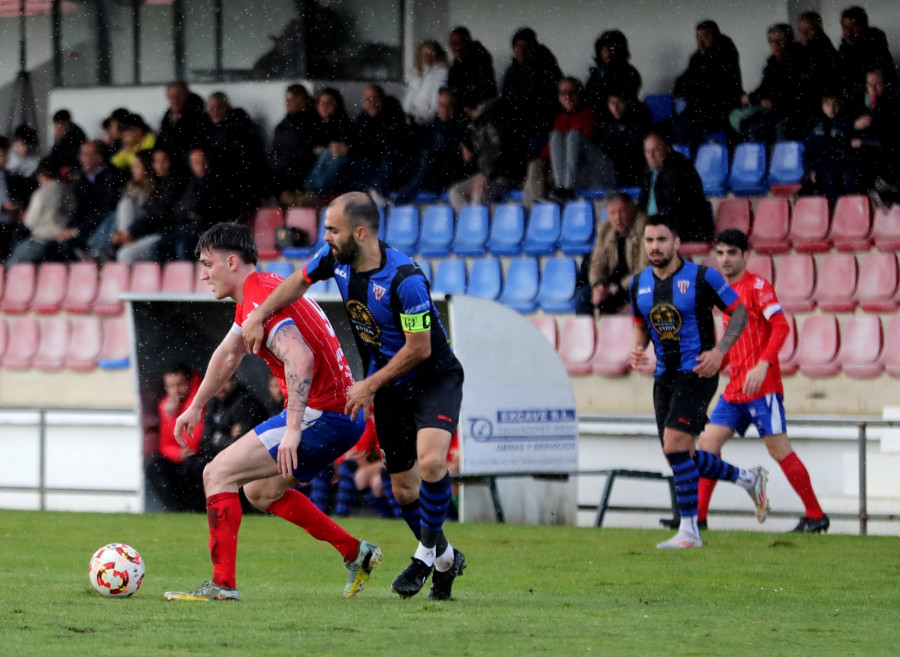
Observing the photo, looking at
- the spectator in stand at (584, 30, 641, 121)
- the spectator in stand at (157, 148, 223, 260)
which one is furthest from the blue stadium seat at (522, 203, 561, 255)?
the spectator in stand at (157, 148, 223, 260)

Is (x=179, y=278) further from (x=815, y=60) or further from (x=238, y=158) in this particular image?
(x=815, y=60)

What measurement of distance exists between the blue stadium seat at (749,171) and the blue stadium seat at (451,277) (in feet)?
9.10

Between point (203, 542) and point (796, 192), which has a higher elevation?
point (796, 192)

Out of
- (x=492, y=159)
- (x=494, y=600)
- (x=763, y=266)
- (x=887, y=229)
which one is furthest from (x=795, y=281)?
(x=494, y=600)

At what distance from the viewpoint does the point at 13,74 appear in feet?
71.2

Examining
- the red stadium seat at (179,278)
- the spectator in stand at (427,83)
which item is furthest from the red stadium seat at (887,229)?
the red stadium seat at (179,278)

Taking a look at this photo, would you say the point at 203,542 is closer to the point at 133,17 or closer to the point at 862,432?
the point at 862,432

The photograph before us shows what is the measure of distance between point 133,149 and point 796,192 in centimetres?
817

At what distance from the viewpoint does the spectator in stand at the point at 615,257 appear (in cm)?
1377

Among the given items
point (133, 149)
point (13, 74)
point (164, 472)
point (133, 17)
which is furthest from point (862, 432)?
point (13, 74)

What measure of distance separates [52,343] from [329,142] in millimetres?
3793

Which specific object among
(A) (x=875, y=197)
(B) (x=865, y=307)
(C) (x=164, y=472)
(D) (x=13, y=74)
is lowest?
(C) (x=164, y=472)

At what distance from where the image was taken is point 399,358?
6.68m

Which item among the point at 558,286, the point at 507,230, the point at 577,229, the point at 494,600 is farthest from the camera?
the point at 507,230
